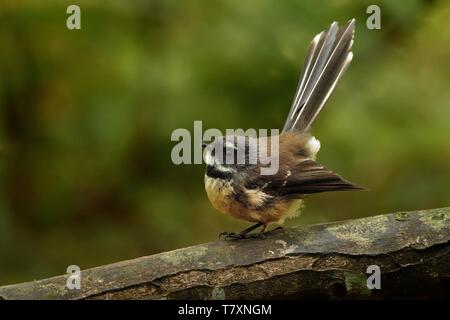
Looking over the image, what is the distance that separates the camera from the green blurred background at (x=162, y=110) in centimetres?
500

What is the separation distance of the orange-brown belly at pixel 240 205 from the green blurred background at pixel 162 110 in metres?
0.85

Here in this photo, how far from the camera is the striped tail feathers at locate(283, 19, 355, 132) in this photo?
4.72 m

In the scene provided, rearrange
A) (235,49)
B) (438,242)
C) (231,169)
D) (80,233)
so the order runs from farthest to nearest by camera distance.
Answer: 1. (80,233)
2. (235,49)
3. (231,169)
4. (438,242)

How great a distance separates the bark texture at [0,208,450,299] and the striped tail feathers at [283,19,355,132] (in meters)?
1.24

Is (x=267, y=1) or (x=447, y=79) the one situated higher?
(x=267, y=1)

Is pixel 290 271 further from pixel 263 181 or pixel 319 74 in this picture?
pixel 319 74

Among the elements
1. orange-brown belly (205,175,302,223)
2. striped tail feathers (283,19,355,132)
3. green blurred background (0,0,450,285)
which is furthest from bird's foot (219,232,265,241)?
green blurred background (0,0,450,285)

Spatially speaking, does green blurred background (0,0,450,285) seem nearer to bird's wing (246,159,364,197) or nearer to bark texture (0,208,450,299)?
bird's wing (246,159,364,197)

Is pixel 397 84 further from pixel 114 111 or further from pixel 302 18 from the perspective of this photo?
pixel 114 111

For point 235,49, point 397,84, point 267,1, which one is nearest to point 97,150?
point 235,49

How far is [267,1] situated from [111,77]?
115 centimetres

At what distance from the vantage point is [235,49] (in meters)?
4.99

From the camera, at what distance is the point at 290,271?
11.6 feet

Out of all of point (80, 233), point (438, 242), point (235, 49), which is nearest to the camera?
point (438, 242)
